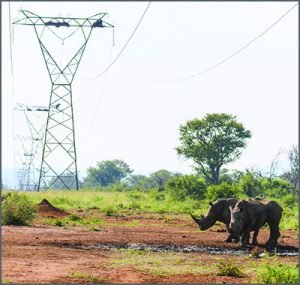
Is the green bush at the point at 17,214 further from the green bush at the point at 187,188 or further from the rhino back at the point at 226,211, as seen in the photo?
the green bush at the point at 187,188

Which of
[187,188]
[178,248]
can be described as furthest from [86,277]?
[187,188]

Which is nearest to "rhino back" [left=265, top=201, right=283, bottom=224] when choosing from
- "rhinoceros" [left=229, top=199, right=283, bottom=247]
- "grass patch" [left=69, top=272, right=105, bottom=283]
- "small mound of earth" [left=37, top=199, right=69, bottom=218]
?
"rhinoceros" [left=229, top=199, right=283, bottom=247]

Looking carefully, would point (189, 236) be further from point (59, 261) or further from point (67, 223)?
point (59, 261)

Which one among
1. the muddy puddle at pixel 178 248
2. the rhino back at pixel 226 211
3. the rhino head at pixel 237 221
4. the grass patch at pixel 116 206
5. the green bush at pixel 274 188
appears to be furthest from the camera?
the green bush at pixel 274 188

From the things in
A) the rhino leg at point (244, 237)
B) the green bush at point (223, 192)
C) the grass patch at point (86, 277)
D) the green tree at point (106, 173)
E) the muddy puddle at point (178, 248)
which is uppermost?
the green tree at point (106, 173)

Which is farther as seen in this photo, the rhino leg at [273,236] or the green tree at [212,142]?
the green tree at [212,142]

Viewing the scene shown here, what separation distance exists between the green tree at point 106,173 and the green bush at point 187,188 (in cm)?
10704

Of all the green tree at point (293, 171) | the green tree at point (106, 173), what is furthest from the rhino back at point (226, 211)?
the green tree at point (106, 173)

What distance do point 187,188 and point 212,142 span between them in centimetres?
2401

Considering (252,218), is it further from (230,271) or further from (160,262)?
(230,271)

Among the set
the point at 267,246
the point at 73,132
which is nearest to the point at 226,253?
the point at 267,246

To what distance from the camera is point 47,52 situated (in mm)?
48062

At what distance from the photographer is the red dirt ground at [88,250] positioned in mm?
14031

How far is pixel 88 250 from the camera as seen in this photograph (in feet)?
63.6
